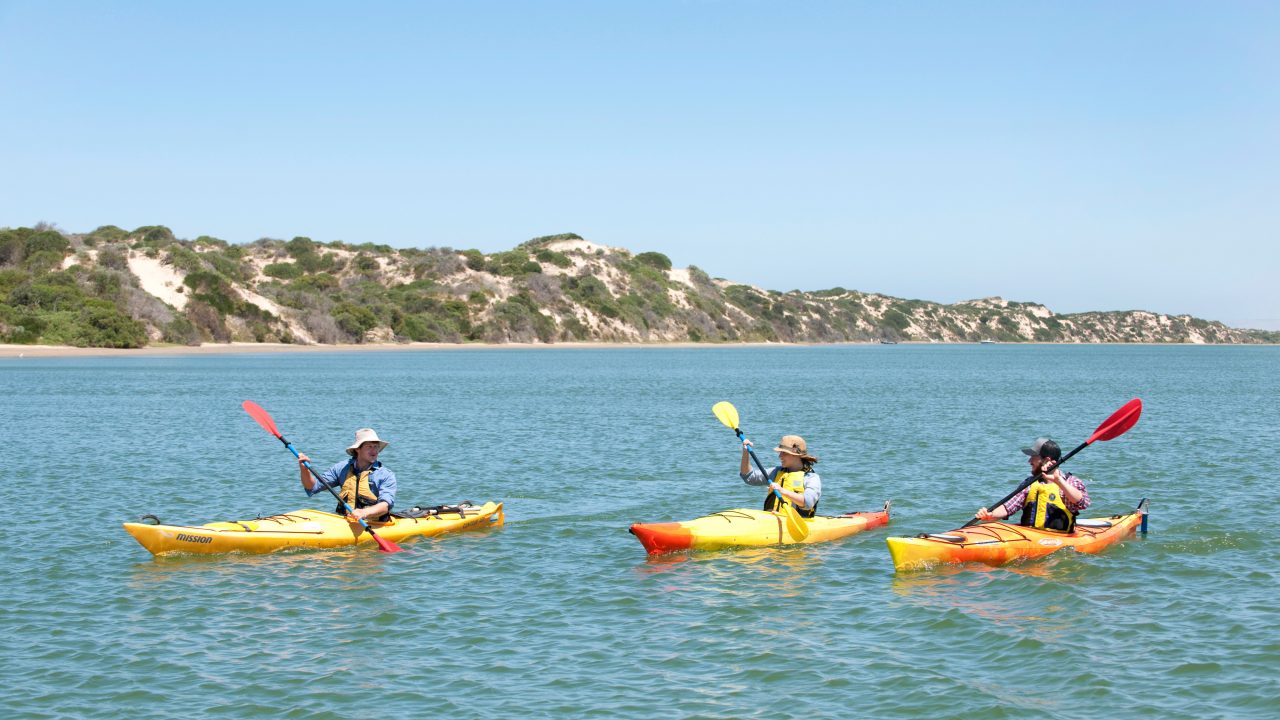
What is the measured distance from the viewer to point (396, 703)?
7.72 meters

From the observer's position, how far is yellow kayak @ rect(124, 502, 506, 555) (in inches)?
463

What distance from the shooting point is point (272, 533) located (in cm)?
1209

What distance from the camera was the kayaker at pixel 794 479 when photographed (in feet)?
41.0

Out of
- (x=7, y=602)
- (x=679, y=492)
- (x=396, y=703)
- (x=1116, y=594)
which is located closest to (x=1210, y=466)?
(x=679, y=492)

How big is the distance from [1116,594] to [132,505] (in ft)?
40.6

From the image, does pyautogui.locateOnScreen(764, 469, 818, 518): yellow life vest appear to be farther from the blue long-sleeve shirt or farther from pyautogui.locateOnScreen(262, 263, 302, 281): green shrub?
pyautogui.locateOnScreen(262, 263, 302, 281): green shrub

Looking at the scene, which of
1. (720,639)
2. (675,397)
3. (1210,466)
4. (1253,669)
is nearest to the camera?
(1253,669)

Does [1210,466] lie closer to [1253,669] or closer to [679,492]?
[679,492]

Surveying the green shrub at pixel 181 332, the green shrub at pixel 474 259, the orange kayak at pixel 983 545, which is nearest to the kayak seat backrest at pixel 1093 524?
the orange kayak at pixel 983 545

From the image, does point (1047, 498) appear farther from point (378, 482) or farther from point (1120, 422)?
point (378, 482)

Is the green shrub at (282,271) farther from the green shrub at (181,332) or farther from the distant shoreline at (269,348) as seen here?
the green shrub at (181,332)

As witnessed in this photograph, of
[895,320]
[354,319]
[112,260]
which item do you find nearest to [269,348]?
[354,319]

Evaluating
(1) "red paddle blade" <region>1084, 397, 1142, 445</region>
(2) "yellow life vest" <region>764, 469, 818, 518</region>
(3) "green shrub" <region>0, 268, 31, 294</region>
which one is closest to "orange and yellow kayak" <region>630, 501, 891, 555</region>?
(2) "yellow life vest" <region>764, 469, 818, 518</region>

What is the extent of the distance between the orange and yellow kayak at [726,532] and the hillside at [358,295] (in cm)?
5572
